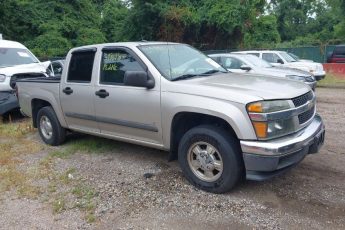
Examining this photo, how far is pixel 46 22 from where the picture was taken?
89.1ft

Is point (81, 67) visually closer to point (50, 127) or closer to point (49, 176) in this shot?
point (50, 127)

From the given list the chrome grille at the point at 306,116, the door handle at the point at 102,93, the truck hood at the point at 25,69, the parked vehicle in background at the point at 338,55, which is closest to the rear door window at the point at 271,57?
the parked vehicle in background at the point at 338,55

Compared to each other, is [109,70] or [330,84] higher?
[109,70]

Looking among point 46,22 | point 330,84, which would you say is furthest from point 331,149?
point 46,22

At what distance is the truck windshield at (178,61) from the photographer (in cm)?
504

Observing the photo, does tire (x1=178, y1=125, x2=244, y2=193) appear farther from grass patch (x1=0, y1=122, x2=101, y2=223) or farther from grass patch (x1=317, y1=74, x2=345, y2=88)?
grass patch (x1=317, y1=74, x2=345, y2=88)

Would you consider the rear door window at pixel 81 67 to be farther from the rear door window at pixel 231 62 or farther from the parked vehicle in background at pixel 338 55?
the parked vehicle in background at pixel 338 55

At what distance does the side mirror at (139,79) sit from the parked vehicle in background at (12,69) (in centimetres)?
572

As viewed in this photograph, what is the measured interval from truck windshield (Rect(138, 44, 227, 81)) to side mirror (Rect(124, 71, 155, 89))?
218 mm

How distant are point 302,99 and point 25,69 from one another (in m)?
7.93

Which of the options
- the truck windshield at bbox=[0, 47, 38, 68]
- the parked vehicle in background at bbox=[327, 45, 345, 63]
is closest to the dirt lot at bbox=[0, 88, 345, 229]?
the truck windshield at bbox=[0, 47, 38, 68]

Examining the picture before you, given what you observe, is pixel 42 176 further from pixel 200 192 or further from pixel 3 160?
pixel 200 192

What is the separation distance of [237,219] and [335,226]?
939 millimetres

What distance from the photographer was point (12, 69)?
9.97m
